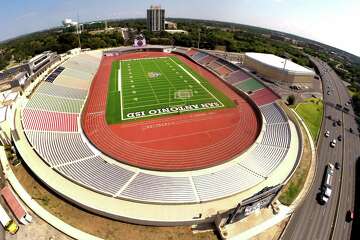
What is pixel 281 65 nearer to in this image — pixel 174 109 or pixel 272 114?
pixel 272 114

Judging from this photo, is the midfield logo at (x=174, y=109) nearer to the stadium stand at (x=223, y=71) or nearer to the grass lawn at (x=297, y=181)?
the grass lawn at (x=297, y=181)

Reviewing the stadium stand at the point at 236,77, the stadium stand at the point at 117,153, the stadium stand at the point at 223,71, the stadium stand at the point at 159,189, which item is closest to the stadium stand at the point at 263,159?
the stadium stand at the point at 117,153

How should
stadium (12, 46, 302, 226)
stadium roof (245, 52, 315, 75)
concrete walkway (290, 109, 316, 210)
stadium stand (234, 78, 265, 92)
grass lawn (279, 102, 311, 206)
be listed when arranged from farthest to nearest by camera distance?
stadium roof (245, 52, 315, 75)
stadium stand (234, 78, 265, 92)
grass lawn (279, 102, 311, 206)
concrete walkway (290, 109, 316, 210)
stadium (12, 46, 302, 226)

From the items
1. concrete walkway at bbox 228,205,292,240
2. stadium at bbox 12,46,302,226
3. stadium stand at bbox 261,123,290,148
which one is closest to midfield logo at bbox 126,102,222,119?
stadium at bbox 12,46,302,226

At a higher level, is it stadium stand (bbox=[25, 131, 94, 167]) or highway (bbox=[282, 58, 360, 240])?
stadium stand (bbox=[25, 131, 94, 167])

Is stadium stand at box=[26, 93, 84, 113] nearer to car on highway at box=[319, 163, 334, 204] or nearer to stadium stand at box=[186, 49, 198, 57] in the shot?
car on highway at box=[319, 163, 334, 204]

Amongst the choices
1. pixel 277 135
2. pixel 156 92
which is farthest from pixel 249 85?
pixel 156 92

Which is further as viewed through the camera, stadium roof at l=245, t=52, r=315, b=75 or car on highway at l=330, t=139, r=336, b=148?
stadium roof at l=245, t=52, r=315, b=75
